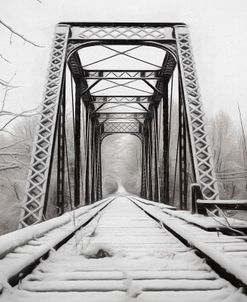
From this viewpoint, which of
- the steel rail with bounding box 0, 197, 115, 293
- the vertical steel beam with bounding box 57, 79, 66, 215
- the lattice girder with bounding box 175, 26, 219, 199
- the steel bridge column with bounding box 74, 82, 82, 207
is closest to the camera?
the steel rail with bounding box 0, 197, 115, 293

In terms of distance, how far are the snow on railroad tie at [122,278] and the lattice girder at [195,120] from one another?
3659 mm

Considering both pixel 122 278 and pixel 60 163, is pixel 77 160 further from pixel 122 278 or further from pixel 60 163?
pixel 122 278

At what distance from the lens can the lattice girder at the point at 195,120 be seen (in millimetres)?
6622

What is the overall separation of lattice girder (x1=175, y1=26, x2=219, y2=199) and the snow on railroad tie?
3.66 m

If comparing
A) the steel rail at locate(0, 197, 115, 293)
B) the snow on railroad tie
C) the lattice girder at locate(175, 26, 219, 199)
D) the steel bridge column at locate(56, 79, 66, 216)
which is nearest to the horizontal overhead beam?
the lattice girder at locate(175, 26, 219, 199)

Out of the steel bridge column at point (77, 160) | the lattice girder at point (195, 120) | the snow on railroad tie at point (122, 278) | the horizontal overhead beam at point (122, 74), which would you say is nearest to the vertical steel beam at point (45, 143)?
the snow on railroad tie at point (122, 278)

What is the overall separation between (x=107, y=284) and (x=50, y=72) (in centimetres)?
690

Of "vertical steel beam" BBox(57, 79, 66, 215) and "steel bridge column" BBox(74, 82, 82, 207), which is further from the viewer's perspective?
"steel bridge column" BBox(74, 82, 82, 207)

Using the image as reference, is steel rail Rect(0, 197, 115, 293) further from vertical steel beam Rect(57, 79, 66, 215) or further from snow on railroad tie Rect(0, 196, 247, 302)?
vertical steel beam Rect(57, 79, 66, 215)

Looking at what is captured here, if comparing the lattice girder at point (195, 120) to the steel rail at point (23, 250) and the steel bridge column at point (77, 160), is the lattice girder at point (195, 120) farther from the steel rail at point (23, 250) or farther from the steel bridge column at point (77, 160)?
the steel bridge column at point (77, 160)

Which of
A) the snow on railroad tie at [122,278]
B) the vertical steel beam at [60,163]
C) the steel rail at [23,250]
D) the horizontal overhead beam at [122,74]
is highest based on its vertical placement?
the horizontal overhead beam at [122,74]

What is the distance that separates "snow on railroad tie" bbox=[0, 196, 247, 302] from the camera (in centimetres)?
177

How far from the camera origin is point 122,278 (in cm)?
215

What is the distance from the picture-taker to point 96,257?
2875mm
